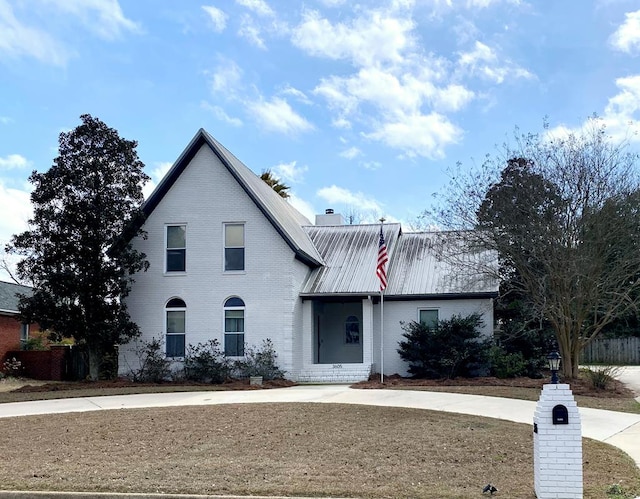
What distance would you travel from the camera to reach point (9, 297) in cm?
3262

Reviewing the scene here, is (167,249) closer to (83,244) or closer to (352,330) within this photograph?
(83,244)

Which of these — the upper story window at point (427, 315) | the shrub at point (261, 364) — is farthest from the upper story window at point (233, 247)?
the upper story window at point (427, 315)

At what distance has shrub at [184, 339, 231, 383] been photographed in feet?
76.0

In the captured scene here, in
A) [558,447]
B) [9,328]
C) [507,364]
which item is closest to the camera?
[558,447]

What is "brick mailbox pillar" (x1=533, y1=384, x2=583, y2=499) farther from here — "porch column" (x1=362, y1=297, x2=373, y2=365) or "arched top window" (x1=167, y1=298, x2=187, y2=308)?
"arched top window" (x1=167, y1=298, x2=187, y2=308)

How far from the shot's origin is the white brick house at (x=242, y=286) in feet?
79.3

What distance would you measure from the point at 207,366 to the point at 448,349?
8023 mm

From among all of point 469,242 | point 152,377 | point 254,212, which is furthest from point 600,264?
point 152,377

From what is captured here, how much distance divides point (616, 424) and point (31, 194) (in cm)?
1914

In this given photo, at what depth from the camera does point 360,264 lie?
2680 cm

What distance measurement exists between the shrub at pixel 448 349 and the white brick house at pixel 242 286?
142 centimetres

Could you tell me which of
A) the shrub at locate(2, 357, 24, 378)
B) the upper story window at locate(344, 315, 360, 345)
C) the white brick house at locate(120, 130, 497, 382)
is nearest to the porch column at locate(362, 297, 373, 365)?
the white brick house at locate(120, 130, 497, 382)

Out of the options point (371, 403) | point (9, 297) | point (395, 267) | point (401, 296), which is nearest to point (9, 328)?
point (9, 297)

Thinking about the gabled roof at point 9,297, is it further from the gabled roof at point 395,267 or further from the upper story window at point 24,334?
the gabled roof at point 395,267
